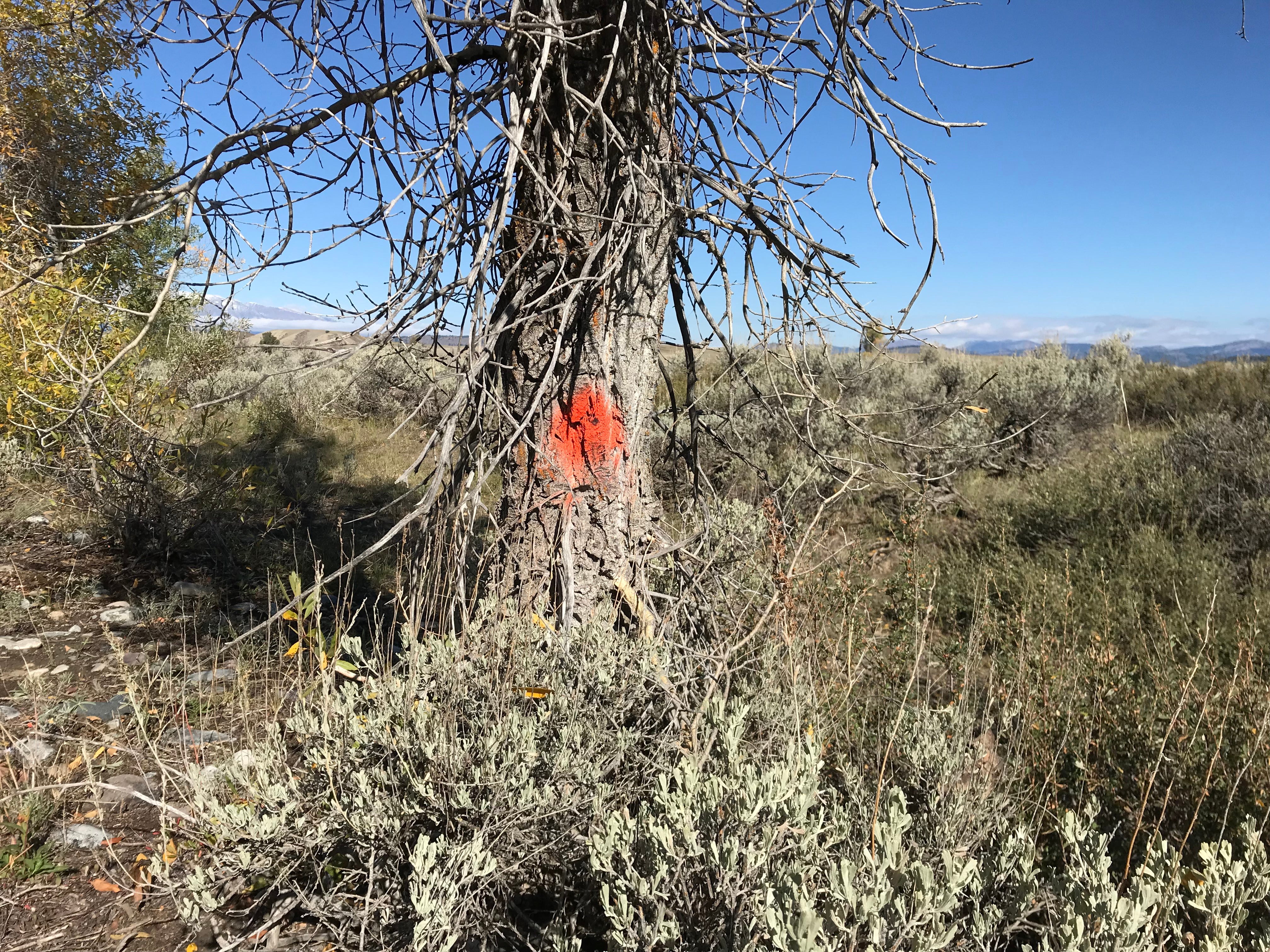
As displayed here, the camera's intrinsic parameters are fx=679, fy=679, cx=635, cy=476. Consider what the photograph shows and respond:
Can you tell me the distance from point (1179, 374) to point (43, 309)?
15.9m

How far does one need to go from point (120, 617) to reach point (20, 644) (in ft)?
1.71

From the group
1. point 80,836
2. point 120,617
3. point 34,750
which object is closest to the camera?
point 80,836

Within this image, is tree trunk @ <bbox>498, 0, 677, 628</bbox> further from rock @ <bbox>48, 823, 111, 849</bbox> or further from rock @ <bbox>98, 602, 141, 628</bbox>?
rock @ <bbox>98, 602, 141, 628</bbox>

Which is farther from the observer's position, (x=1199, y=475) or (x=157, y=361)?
(x=157, y=361)

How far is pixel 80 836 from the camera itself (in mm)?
2473

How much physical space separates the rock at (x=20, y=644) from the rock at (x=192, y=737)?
A: 164 centimetres

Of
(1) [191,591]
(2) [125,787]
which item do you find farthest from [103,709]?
(1) [191,591]

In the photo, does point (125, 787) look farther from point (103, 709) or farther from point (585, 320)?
point (585, 320)

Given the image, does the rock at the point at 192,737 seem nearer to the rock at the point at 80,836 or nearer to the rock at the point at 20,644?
the rock at the point at 80,836

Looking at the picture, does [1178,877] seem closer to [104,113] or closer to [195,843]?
[195,843]

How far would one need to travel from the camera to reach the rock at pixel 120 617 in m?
4.32

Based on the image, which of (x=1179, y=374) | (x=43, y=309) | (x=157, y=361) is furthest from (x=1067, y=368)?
(x=157, y=361)

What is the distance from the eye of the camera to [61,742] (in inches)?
116

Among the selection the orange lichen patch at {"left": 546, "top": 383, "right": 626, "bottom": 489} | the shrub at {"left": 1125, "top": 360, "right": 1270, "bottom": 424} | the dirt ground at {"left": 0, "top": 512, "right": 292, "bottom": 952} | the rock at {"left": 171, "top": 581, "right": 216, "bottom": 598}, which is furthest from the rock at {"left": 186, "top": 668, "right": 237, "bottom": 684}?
the shrub at {"left": 1125, "top": 360, "right": 1270, "bottom": 424}
